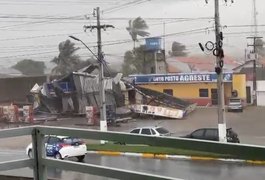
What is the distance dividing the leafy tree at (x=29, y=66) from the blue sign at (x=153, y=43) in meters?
27.6

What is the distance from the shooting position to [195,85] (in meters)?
68.4

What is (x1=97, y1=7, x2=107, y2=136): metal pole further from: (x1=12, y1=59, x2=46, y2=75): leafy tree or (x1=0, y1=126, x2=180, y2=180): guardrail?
(x1=12, y1=59, x2=46, y2=75): leafy tree

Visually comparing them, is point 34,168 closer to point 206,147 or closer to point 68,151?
point 206,147

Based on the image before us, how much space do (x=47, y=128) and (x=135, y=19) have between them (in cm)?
9610

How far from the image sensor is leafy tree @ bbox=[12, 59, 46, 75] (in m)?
103

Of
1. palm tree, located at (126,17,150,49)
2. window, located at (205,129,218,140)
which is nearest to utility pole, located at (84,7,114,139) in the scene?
window, located at (205,129,218,140)

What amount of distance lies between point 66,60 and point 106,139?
89.5 meters

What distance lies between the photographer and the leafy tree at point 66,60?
90562 millimetres

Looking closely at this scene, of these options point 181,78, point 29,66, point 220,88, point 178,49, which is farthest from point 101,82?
point 178,49

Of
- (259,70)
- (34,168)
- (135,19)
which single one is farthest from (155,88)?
(34,168)

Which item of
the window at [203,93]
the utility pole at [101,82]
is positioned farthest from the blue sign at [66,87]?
the utility pole at [101,82]

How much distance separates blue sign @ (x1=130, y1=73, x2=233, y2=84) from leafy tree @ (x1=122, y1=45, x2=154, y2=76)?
13939mm

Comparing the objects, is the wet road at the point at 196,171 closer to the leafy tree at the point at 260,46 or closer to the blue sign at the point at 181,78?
the blue sign at the point at 181,78

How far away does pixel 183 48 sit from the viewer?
118125 mm
